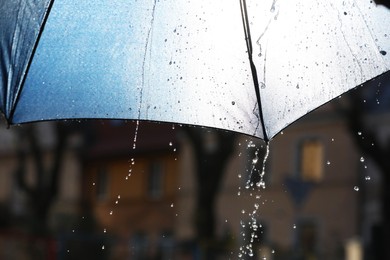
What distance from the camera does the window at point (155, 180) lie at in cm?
4550

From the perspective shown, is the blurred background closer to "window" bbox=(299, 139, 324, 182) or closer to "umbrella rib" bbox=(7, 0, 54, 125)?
"window" bbox=(299, 139, 324, 182)

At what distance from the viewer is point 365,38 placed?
422 cm

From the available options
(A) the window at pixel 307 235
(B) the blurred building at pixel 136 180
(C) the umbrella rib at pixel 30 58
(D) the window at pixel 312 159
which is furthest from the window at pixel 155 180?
(C) the umbrella rib at pixel 30 58

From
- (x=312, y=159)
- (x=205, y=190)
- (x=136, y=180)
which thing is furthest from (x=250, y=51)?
(x=136, y=180)

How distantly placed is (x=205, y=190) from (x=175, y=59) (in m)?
18.7

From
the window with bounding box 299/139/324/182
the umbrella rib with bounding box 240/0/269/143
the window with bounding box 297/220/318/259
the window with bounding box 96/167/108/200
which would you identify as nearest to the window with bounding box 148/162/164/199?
the window with bounding box 96/167/108/200

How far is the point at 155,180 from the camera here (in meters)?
45.8

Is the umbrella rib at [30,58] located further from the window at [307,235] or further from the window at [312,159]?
the window at [312,159]

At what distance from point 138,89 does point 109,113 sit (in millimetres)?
167

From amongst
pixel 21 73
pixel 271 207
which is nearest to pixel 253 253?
pixel 271 207

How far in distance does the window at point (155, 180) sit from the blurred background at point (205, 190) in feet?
0.19

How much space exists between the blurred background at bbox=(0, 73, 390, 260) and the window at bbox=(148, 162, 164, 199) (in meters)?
0.06

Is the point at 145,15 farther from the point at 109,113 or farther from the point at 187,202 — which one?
the point at 187,202

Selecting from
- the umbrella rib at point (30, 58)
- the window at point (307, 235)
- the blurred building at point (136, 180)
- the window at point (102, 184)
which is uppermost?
the umbrella rib at point (30, 58)
